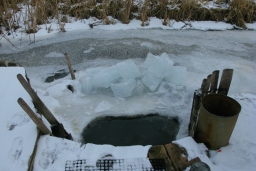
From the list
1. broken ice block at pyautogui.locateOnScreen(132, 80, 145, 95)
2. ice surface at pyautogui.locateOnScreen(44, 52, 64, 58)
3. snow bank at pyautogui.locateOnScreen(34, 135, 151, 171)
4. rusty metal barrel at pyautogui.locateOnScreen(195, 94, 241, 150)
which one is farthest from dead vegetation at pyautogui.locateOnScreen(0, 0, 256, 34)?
snow bank at pyautogui.locateOnScreen(34, 135, 151, 171)

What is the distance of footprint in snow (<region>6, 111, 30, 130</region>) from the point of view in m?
2.88

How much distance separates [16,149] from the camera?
2582 millimetres

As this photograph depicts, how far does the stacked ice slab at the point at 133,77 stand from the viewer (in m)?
3.90

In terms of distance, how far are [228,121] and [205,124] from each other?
273 millimetres

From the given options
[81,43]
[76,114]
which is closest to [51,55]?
[81,43]

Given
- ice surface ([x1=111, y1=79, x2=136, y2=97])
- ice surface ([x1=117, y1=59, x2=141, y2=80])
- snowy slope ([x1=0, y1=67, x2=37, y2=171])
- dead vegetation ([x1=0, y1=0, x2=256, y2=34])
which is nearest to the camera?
snowy slope ([x1=0, y1=67, x2=37, y2=171])

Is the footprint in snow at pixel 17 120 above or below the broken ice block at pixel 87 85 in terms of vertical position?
below

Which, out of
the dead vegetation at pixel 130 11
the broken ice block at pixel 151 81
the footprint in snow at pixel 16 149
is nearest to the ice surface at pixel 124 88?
the broken ice block at pixel 151 81

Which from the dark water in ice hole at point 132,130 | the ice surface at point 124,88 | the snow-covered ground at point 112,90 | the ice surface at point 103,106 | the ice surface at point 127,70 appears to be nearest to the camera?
the snow-covered ground at point 112,90

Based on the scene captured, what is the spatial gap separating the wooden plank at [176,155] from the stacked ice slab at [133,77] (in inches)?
56.7

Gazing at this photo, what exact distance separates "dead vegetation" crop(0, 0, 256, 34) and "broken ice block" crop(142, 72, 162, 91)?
312 cm

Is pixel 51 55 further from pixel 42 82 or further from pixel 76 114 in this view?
pixel 76 114

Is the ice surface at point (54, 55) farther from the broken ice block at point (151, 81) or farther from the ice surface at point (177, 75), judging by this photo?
the ice surface at point (177, 75)

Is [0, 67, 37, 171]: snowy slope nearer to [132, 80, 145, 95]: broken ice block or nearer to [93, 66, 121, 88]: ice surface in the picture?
[93, 66, 121, 88]: ice surface
